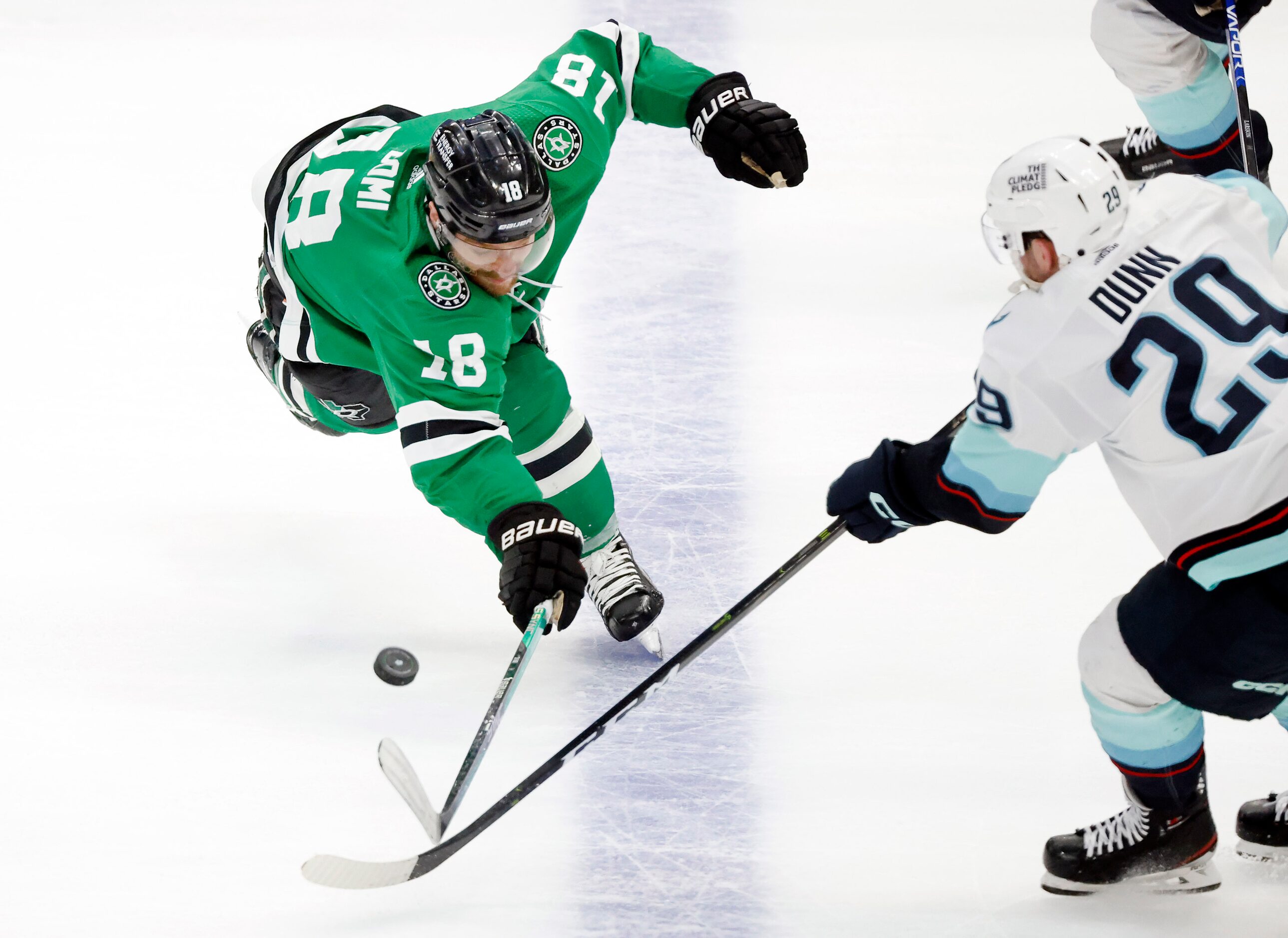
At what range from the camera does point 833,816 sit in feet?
9.18

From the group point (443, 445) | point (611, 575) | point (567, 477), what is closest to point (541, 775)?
point (443, 445)

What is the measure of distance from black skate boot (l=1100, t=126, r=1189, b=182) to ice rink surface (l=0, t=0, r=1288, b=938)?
510 mm

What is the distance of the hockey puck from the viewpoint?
3.20 metres

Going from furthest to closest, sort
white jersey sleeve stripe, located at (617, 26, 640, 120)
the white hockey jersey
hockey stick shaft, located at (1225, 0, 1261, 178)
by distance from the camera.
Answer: hockey stick shaft, located at (1225, 0, 1261, 178) < white jersey sleeve stripe, located at (617, 26, 640, 120) < the white hockey jersey

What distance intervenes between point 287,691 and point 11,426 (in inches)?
52.1

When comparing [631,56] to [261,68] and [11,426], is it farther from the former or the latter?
[261,68]

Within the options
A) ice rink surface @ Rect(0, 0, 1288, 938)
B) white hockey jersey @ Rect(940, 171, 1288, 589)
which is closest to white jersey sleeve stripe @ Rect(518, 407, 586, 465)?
ice rink surface @ Rect(0, 0, 1288, 938)

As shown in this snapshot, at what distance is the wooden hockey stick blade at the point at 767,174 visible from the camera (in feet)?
10.8

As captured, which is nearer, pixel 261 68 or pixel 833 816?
pixel 833 816

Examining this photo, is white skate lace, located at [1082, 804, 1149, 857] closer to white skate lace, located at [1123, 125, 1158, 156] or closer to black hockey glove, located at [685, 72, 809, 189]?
black hockey glove, located at [685, 72, 809, 189]

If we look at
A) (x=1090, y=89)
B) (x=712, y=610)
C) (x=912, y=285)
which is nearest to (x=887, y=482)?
(x=712, y=610)

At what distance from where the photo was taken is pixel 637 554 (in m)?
3.57

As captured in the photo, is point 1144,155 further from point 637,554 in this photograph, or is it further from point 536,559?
point 536,559

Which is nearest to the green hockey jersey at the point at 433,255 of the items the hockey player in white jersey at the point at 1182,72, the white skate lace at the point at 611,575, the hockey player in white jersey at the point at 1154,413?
the white skate lace at the point at 611,575
